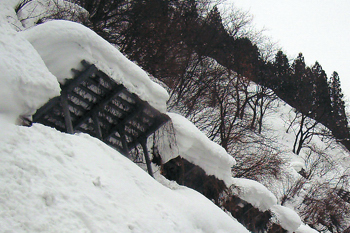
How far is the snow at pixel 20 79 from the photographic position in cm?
367

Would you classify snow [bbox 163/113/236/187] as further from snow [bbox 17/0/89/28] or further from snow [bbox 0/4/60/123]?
snow [bbox 17/0/89/28]

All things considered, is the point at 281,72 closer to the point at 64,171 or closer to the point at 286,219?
the point at 286,219

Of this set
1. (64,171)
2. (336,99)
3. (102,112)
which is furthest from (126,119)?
(336,99)

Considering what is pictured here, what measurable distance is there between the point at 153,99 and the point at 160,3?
30.8 feet

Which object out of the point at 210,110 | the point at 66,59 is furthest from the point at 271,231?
the point at 66,59

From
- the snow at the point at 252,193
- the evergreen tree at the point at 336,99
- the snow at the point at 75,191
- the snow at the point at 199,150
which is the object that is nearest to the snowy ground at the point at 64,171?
the snow at the point at 75,191

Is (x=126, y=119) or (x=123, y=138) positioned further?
(x=123, y=138)

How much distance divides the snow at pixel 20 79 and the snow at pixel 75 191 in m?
0.25

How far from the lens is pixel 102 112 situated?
23.9 ft

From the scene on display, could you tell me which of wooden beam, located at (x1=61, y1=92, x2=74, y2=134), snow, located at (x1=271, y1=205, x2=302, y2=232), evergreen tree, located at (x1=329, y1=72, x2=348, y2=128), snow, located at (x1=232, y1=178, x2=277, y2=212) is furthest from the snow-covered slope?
evergreen tree, located at (x1=329, y1=72, x2=348, y2=128)

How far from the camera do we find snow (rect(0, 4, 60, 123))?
12.0 ft

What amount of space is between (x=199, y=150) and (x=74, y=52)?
3.99 meters

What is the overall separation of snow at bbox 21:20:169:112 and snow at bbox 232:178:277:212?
18.8 feet

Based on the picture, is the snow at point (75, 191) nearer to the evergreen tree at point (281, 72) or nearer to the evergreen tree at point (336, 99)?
the evergreen tree at point (281, 72)
